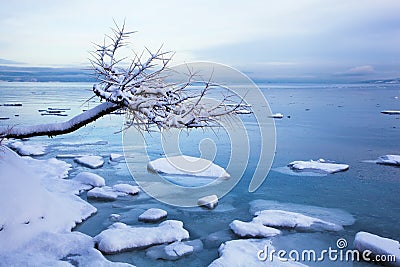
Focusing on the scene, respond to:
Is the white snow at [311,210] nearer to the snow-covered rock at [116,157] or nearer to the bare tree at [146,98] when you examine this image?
the bare tree at [146,98]

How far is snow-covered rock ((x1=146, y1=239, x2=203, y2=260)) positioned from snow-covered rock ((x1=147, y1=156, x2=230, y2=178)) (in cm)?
460

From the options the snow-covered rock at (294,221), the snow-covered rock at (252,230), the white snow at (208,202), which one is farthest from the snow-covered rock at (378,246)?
the white snow at (208,202)

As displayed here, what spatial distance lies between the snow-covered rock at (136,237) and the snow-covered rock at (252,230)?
102 cm

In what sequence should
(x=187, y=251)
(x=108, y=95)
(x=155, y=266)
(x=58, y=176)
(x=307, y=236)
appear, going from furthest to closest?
(x=58, y=176) → (x=307, y=236) → (x=187, y=251) → (x=155, y=266) → (x=108, y=95)

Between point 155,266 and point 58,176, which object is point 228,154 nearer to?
point 58,176

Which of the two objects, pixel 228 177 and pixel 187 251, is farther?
pixel 228 177

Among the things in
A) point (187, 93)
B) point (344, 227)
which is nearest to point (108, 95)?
point (187, 93)

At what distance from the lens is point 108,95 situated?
5922mm

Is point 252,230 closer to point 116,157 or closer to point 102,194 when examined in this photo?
point 102,194

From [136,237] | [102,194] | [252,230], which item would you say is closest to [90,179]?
[102,194]

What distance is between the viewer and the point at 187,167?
1265cm

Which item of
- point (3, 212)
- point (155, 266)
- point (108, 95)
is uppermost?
point (108, 95)

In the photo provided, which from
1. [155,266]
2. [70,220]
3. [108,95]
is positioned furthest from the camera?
[70,220]

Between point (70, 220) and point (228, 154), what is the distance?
8243mm
